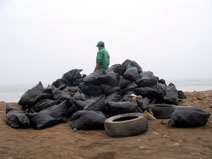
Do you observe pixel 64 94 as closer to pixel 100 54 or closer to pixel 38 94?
pixel 38 94

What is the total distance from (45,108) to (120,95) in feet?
5.82

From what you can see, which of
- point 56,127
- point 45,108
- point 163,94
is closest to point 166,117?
point 163,94

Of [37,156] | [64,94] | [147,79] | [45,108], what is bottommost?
[37,156]

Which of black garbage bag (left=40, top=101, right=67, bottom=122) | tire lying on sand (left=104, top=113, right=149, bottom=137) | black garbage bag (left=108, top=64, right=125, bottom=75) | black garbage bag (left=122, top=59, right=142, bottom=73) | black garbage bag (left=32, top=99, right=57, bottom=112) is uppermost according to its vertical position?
black garbage bag (left=122, top=59, right=142, bottom=73)

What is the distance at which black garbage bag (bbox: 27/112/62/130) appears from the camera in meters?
3.52

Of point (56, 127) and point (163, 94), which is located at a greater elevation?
point (163, 94)

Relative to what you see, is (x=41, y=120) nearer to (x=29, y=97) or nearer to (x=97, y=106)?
(x=97, y=106)

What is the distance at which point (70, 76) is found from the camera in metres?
5.97

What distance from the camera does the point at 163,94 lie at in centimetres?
477

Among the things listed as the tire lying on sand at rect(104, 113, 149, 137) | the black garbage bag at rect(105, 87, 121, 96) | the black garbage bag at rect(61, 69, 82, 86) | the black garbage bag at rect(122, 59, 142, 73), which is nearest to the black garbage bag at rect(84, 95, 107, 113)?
the black garbage bag at rect(105, 87, 121, 96)

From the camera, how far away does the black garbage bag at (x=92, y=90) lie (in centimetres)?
448

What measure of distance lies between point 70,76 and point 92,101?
2283 mm

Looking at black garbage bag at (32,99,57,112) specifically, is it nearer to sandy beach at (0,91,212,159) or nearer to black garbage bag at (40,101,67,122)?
black garbage bag at (40,101,67,122)

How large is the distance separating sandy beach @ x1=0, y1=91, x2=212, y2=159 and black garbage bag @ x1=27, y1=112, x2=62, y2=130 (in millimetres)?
266
